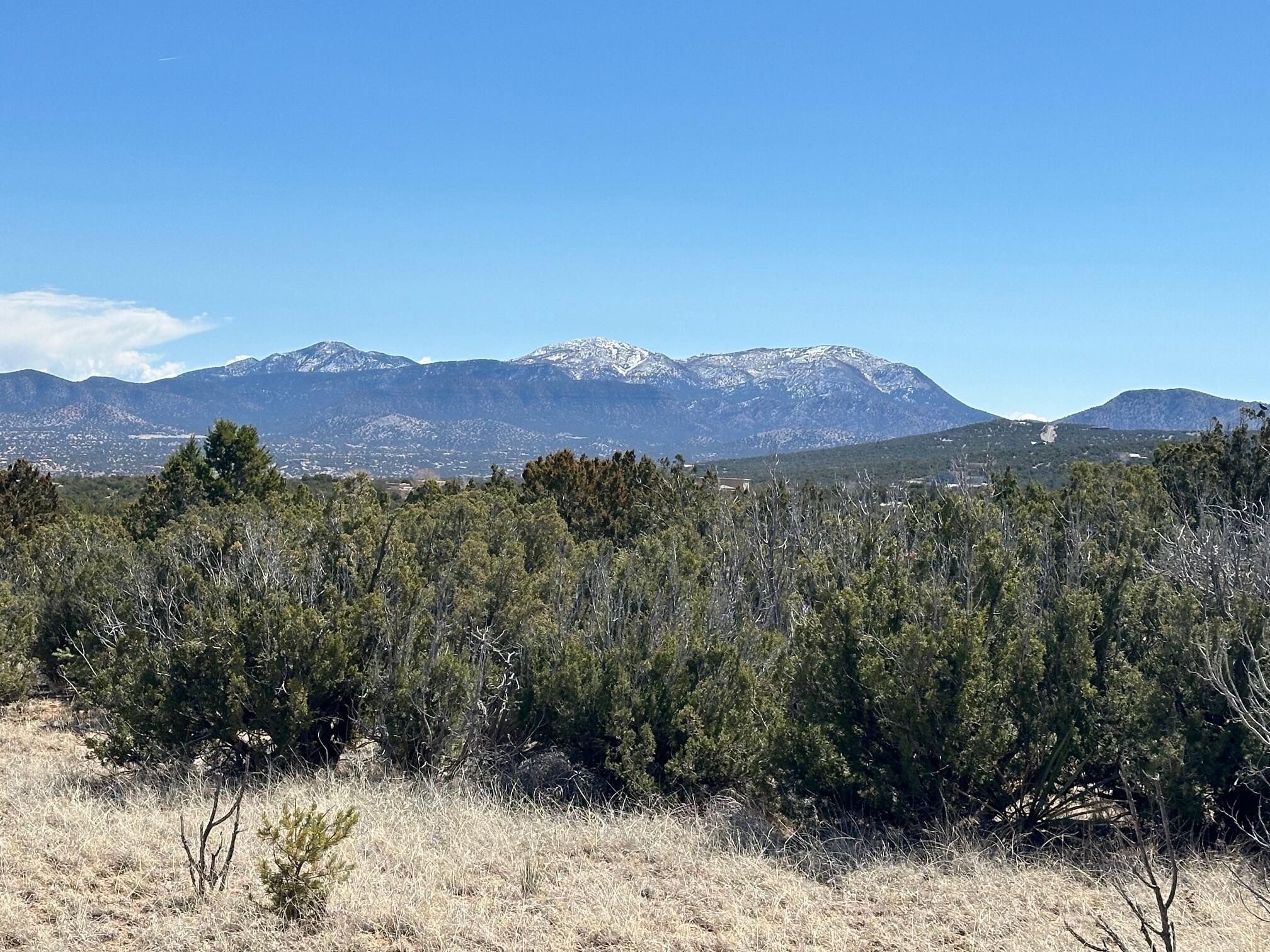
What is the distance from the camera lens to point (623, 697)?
27.9 feet

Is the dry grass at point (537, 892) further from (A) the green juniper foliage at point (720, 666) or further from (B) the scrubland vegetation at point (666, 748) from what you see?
(A) the green juniper foliage at point (720, 666)

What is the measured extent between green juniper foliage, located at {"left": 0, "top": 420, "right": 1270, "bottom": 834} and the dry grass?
2.68ft

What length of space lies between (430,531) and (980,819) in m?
7.74

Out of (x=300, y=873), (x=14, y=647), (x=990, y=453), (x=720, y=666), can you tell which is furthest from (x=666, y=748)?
(x=990, y=453)

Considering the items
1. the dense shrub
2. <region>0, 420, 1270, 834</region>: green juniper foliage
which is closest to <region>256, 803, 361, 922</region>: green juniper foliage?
<region>0, 420, 1270, 834</region>: green juniper foliage

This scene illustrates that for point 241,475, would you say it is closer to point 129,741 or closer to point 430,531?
point 430,531

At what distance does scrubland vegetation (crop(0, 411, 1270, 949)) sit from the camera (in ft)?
18.1

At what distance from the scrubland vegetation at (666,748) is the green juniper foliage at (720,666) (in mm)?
33

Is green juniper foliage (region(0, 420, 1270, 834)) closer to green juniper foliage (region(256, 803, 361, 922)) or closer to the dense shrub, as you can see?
the dense shrub

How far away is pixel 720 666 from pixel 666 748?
0.88 meters

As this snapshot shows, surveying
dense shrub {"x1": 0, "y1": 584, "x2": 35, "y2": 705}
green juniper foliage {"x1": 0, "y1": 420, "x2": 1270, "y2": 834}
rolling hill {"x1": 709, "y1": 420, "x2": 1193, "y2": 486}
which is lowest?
dense shrub {"x1": 0, "y1": 584, "x2": 35, "y2": 705}

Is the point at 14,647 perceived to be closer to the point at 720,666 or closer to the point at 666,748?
the point at 666,748

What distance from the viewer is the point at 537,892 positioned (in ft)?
19.0

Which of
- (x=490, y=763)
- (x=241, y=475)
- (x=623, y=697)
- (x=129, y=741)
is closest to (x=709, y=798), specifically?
(x=623, y=697)
